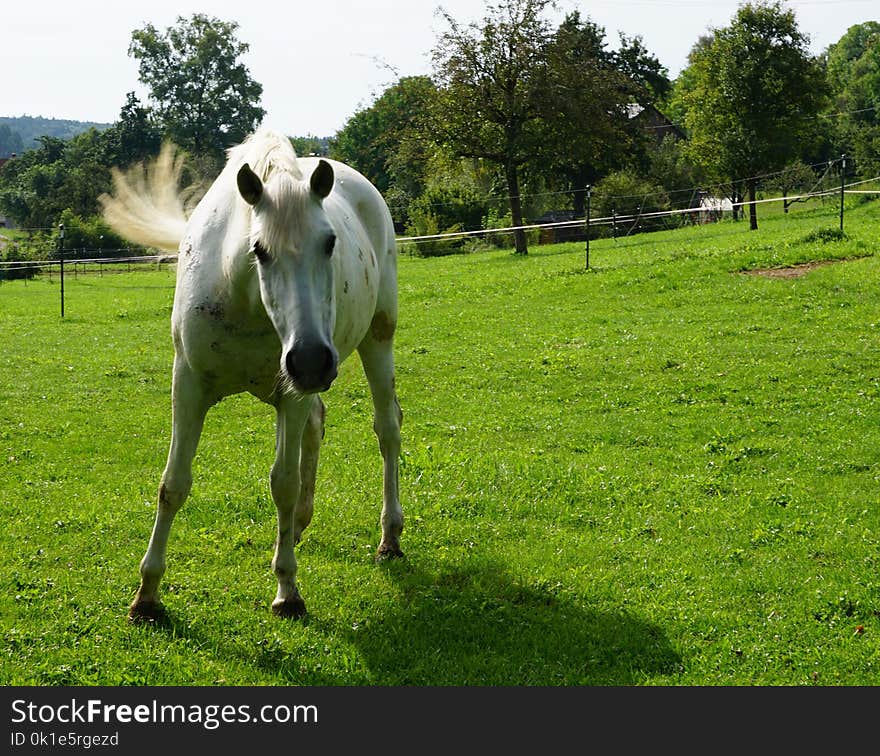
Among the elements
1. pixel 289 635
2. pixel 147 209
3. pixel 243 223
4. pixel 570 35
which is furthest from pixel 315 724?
pixel 570 35

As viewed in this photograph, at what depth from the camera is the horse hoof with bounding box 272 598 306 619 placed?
5.18 m

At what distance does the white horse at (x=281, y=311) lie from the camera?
4.13 meters

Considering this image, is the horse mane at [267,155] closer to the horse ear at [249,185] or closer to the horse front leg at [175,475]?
the horse ear at [249,185]

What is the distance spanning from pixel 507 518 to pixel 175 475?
8.97 ft

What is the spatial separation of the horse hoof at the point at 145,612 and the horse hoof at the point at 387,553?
151 centimetres

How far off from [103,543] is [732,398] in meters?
7.10

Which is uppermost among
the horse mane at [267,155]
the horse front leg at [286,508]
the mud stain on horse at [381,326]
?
the horse mane at [267,155]

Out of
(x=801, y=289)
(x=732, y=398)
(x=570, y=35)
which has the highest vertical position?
(x=570, y=35)

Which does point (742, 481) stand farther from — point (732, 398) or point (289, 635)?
point (289, 635)

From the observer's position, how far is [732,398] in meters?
10.8

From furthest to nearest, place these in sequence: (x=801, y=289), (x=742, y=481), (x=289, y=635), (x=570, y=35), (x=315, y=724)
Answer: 1. (x=570, y=35)
2. (x=801, y=289)
3. (x=742, y=481)
4. (x=289, y=635)
5. (x=315, y=724)

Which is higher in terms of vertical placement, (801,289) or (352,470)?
(801,289)

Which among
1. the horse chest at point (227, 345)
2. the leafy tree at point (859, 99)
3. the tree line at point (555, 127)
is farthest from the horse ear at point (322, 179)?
the leafy tree at point (859, 99)

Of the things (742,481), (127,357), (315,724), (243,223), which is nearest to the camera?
(315,724)
